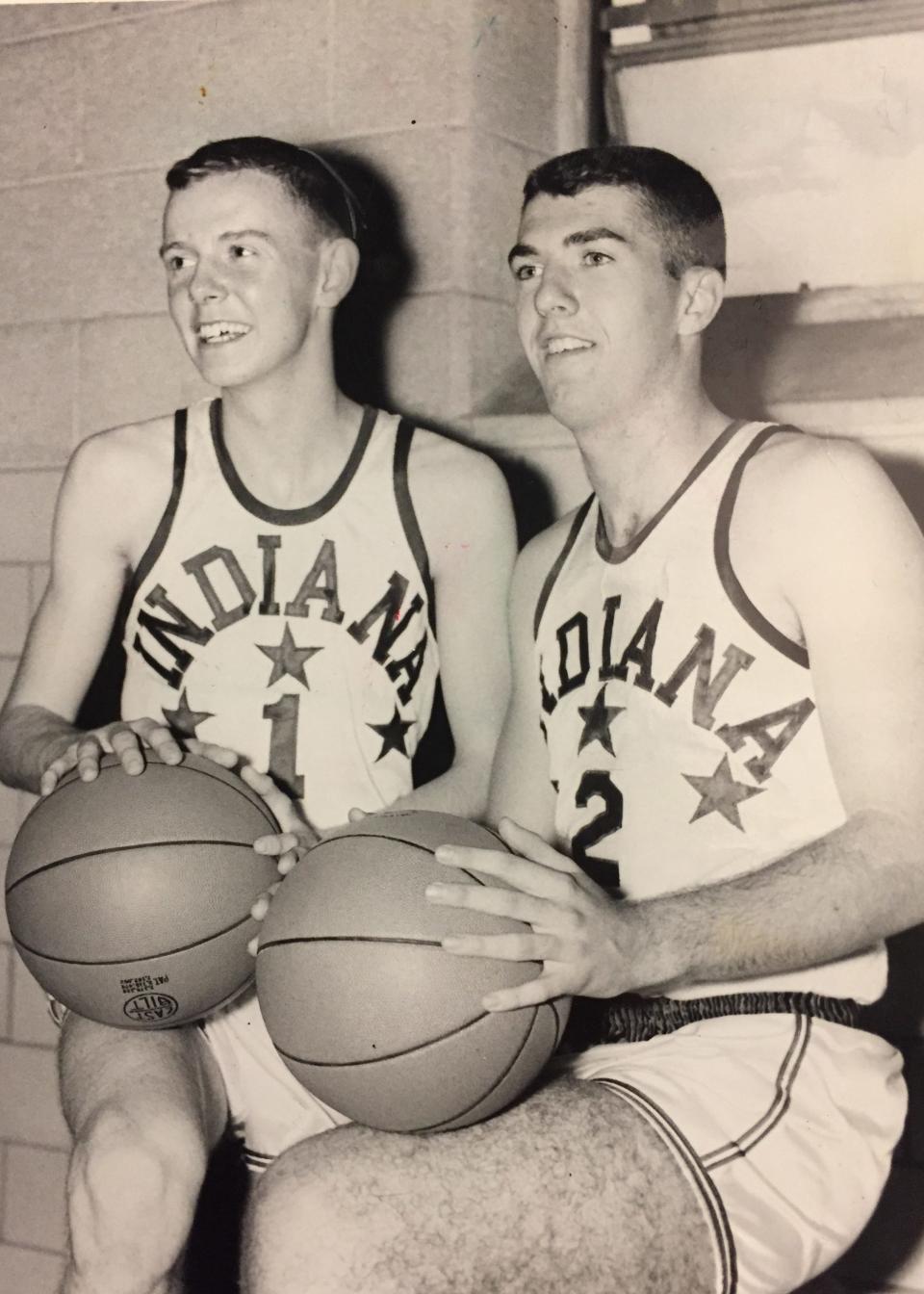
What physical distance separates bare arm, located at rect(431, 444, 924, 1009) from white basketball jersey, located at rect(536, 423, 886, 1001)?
10 cm

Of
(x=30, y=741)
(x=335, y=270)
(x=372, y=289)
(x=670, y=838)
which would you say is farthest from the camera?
(x=372, y=289)

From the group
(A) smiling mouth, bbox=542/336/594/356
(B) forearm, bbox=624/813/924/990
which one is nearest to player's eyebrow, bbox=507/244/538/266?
(A) smiling mouth, bbox=542/336/594/356

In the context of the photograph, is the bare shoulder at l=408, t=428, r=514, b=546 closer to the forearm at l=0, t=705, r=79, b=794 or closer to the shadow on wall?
the shadow on wall

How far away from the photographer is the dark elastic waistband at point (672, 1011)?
185cm

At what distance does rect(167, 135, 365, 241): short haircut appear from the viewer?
2383mm

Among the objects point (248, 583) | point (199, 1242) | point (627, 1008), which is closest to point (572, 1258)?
point (627, 1008)

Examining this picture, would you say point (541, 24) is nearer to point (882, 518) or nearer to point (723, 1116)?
point (882, 518)

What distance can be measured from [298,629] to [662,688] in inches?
27.9

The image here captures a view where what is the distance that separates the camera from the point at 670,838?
1.96 meters

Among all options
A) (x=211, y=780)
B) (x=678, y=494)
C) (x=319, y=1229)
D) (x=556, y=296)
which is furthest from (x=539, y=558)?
(x=319, y=1229)

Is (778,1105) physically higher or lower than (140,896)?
lower

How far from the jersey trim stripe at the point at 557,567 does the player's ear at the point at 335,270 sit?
0.62 metres

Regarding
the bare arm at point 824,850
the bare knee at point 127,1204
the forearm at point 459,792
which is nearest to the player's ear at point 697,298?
the bare arm at point 824,850

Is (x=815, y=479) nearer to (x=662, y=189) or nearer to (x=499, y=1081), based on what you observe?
(x=662, y=189)
